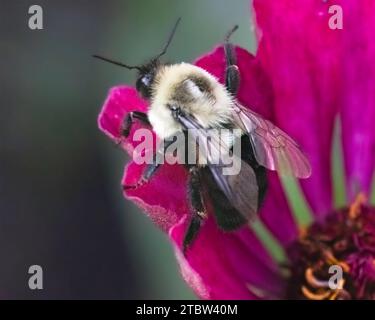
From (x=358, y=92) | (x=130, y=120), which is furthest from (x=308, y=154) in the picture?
(x=130, y=120)

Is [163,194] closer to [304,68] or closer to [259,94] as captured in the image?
[259,94]

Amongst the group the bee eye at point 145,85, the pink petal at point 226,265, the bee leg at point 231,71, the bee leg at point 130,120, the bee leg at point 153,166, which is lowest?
the pink petal at point 226,265

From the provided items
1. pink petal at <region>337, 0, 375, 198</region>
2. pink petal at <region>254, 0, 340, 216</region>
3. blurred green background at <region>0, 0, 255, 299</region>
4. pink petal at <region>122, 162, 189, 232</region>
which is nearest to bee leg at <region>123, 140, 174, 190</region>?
pink petal at <region>122, 162, 189, 232</region>

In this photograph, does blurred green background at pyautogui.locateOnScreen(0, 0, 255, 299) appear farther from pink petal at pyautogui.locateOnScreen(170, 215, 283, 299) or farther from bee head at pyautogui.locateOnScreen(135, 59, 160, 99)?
bee head at pyautogui.locateOnScreen(135, 59, 160, 99)

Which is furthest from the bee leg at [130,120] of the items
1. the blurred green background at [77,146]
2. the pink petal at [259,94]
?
the blurred green background at [77,146]

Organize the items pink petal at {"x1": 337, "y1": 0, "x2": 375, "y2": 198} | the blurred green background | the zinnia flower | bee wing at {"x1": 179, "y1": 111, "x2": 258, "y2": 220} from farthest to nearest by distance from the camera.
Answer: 1. the blurred green background
2. pink petal at {"x1": 337, "y1": 0, "x2": 375, "y2": 198}
3. the zinnia flower
4. bee wing at {"x1": 179, "y1": 111, "x2": 258, "y2": 220}

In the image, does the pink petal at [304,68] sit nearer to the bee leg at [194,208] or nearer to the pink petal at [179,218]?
the pink petal at [179,218]
